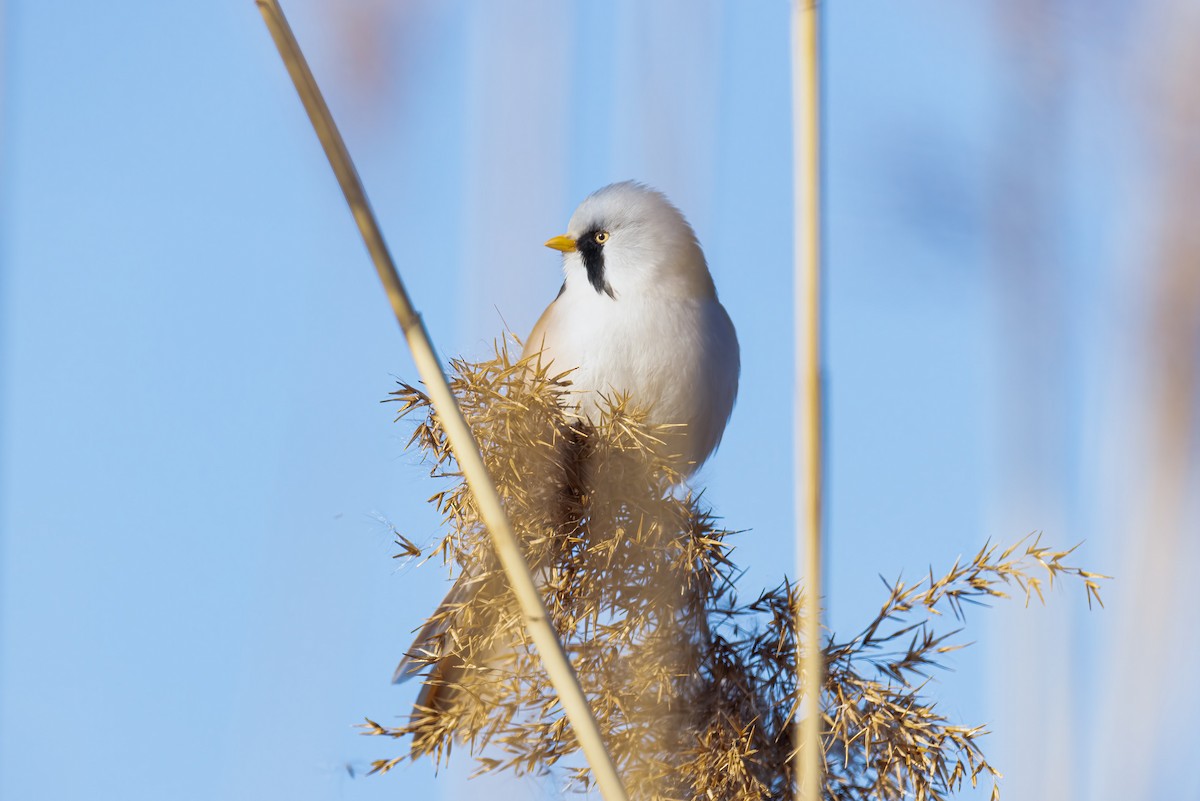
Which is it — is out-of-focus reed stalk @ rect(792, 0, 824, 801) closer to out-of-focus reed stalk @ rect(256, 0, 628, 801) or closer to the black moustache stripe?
out-of-focus reed stalk @ rect(256, 0, 628, 801)

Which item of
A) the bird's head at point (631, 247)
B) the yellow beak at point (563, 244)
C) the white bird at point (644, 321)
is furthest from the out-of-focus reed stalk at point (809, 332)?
the yellow beak at point (563, 244)

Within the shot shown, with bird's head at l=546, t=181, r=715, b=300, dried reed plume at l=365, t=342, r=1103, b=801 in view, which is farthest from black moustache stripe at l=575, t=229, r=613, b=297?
dried reed plume at l=365, t=342, r=1103, b=801

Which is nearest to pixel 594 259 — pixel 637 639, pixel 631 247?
pixel 631 247

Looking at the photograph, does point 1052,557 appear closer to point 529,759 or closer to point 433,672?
point 529,759

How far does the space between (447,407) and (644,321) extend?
1388 mm

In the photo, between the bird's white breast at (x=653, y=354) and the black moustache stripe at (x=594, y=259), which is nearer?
the bird's white breast at (x=653, y=354)

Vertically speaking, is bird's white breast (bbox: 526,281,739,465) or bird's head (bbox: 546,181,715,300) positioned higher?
bird's head (bbox: 546,181,715,300)

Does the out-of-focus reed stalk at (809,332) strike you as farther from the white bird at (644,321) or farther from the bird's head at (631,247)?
the bird's head at (631,247)

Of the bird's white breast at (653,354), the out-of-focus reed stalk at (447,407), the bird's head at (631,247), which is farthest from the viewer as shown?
the bird's head at (631,247)

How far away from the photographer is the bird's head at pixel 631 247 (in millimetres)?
2338

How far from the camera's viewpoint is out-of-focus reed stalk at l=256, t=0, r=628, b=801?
33.0 inches

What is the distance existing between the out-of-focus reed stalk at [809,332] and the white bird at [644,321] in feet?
3.79

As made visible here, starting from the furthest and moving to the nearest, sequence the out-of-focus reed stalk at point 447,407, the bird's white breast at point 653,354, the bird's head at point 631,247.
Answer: the bird's head at point 631,247
the bird's white breast at point 653,354
the out-of-focus reed stalk at point 447,407

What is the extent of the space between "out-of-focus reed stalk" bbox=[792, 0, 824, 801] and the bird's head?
138cm
